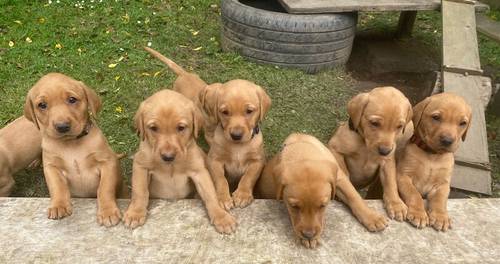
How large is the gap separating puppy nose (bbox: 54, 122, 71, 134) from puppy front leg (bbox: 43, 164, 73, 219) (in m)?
0.48

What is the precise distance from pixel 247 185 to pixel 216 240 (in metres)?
0.77

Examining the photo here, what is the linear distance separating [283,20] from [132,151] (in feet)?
9.96

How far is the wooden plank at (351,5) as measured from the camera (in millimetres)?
7121

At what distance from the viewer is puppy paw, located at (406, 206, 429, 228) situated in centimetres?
386

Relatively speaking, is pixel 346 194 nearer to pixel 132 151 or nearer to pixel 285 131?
pixel 285 131

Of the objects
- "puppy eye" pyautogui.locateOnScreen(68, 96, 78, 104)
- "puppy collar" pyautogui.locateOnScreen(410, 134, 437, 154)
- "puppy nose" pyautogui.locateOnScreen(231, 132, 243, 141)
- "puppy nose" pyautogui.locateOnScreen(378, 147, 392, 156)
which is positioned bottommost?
"puppy nose" pyautogui.locateOnScreen(231, 132, 243, 141)

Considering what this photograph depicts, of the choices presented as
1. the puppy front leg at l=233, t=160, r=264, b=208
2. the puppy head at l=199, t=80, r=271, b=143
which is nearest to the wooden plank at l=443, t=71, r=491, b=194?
the puppy front leg at l=233, t=160, r=264, b=208

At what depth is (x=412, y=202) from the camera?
4.04 m

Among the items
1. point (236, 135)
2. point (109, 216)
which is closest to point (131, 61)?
point (236, 135)

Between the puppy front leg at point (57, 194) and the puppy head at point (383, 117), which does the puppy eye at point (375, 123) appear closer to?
the puppy head at point (383, 117)

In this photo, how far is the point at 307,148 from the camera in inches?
149

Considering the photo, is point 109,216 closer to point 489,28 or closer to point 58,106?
point 58,106

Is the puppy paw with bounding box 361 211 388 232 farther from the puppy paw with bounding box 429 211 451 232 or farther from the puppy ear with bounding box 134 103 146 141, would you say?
the puppy ear with bounding box 134 103 146 141

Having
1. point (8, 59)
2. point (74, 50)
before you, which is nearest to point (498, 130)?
point (74, 50)
